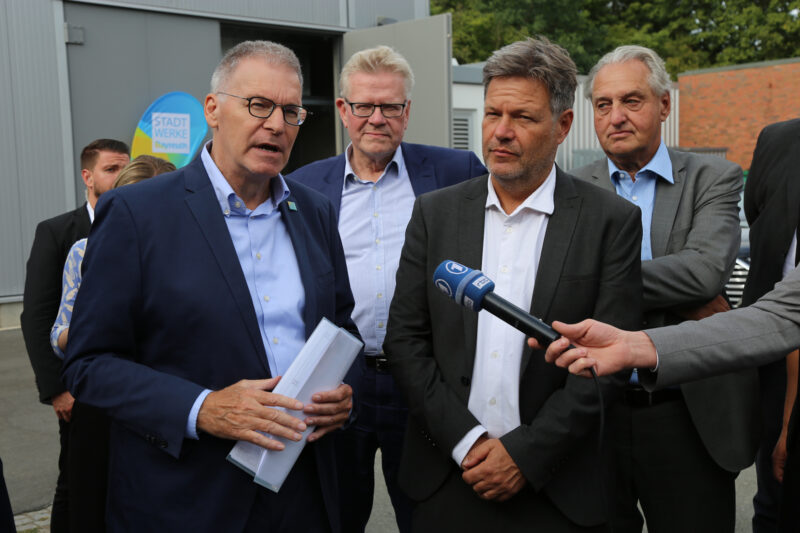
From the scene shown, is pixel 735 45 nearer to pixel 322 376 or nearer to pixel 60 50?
pixel 60 50

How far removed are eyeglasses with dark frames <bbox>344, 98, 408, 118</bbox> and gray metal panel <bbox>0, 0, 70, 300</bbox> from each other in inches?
329

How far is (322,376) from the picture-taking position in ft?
7.30

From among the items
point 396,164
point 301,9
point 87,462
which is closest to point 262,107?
point 396,164

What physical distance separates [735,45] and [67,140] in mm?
37720

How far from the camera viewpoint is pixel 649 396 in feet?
9.51

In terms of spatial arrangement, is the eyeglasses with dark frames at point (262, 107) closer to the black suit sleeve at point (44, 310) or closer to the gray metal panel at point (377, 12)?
the black suit sleeve at point (44, 310)

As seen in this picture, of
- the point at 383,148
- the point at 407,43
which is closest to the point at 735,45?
the point at 407,43

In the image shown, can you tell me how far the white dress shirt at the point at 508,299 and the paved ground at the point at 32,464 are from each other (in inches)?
89.0

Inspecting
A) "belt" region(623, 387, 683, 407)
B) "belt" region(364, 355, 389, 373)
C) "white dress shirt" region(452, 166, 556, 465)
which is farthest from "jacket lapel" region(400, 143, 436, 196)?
"belt" region(623, 387, 683, 407)

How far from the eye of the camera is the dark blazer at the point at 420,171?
349 centimetres

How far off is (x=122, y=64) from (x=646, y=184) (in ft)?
31.2

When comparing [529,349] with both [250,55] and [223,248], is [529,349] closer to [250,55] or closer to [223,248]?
[223,248]


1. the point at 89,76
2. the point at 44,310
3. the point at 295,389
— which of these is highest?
the point at 89,76

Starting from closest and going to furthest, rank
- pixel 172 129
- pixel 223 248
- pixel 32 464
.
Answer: pixel 223 248 → pixel 32 464 → pixel 172 129
